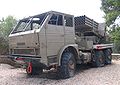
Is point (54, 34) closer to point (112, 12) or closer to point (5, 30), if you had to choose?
point (5, 30)

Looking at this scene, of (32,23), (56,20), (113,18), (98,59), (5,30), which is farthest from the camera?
(113,18)

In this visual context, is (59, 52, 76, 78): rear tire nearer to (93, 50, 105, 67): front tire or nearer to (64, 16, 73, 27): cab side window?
(64, 16, 73, 27): cab side window

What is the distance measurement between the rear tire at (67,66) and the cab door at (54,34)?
504 mm

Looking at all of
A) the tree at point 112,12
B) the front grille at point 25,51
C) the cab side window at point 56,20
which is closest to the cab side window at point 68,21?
the cab side window at point 56,20

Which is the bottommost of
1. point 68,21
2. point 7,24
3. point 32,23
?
point 32,23

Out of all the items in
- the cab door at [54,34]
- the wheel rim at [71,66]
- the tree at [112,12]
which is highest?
the tree at [112,12]

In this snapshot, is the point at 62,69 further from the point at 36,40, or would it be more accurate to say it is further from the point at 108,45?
the point at 108,45

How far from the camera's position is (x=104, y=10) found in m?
23.2

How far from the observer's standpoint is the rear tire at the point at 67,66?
868 centimetres

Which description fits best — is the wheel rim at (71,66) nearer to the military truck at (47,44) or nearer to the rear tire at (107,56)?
the military truck at (47,44)

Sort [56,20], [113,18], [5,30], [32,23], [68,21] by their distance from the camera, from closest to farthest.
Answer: [56,20], [32,23], [68,21], [5,30], [113,18]

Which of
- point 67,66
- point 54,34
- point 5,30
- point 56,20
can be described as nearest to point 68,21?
point 56,20

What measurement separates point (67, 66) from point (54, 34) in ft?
4.69

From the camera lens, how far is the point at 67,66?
29.1 ft
